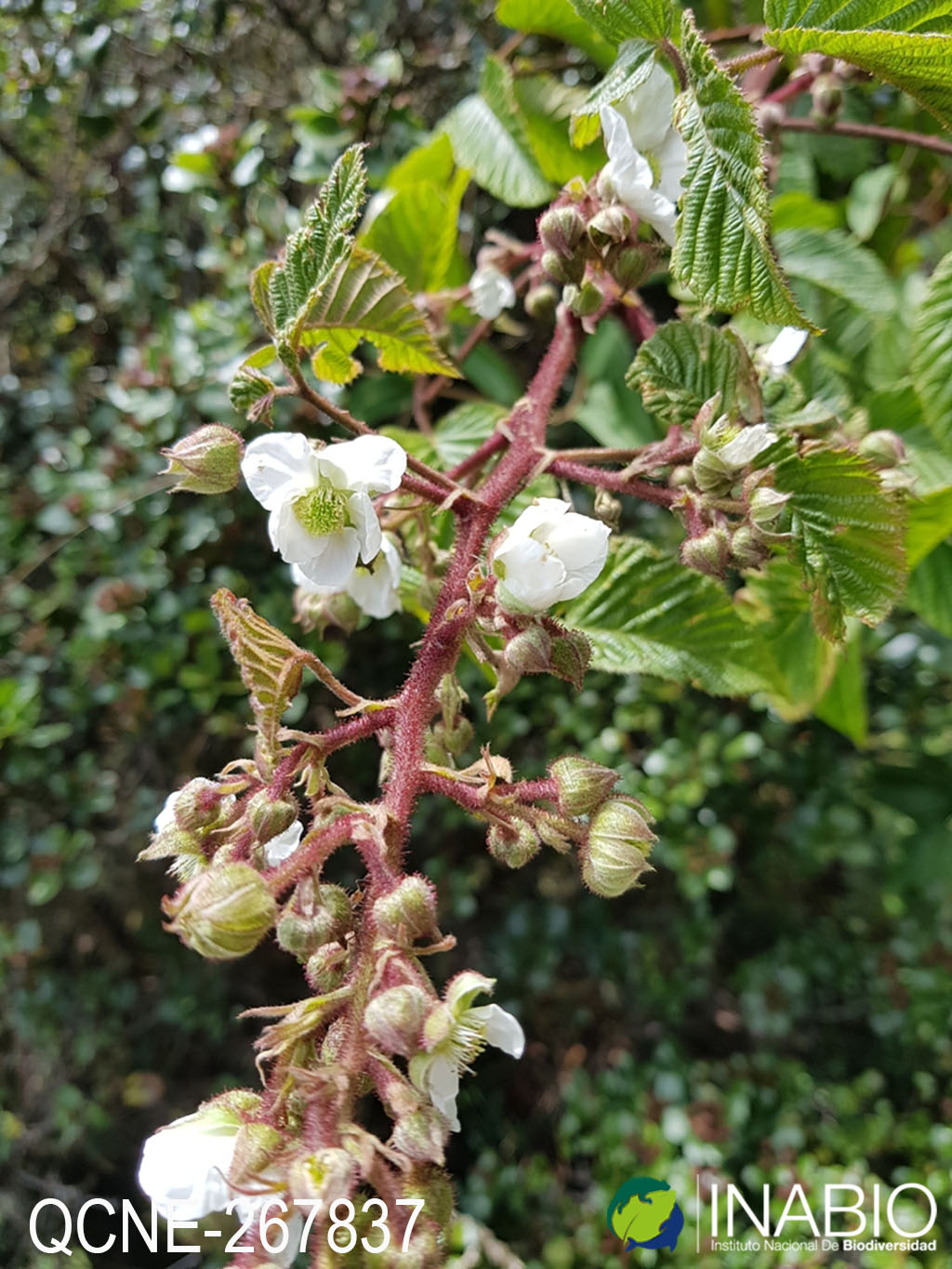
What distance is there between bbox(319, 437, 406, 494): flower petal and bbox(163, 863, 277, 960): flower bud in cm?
20

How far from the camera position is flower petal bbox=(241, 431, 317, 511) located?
18.2 inches

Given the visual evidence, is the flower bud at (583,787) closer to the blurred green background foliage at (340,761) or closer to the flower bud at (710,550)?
the flower bud at (710,550)

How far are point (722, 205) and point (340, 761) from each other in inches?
36.2

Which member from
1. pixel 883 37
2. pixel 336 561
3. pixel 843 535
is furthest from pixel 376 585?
pixel 883 37

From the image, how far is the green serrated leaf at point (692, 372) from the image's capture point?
0.57 meters

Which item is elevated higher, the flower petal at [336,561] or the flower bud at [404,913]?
the flower petal at [336,561]

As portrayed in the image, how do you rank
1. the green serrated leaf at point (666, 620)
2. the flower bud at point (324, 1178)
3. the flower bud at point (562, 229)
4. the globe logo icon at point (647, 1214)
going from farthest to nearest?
the globe logo icon at point (647, 1214) → the green serrated leaf at point (666, 620) → the flower bud at point (562, 229) → the flower bud at point (324, 1178)

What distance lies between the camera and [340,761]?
1.23 meters

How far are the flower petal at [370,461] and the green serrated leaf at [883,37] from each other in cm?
30

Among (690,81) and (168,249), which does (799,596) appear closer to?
(690,81)

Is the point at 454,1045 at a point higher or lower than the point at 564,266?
lower

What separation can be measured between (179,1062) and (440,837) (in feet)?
2.11

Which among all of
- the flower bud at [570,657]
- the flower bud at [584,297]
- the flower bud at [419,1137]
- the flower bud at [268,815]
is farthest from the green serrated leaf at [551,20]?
the flower bud at [419,1137]

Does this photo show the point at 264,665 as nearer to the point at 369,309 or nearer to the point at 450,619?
the point at 450,619
